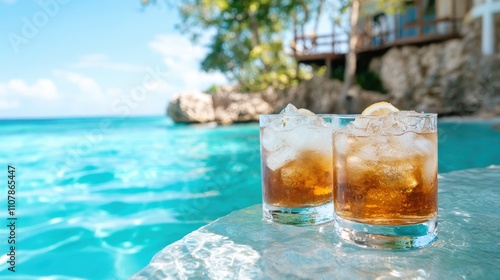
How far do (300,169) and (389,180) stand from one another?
0.41m

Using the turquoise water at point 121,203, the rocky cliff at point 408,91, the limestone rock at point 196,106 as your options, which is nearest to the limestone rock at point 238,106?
the rocky cliff at point 408,91

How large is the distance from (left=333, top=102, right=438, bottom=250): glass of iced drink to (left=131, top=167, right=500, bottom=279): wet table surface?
0.19 ft

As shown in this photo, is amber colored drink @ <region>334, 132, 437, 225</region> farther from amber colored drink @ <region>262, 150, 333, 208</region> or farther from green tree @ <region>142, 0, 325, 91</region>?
green tree @ <region>142, 0, 325, 91</region>

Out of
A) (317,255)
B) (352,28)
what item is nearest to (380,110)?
(317,255)

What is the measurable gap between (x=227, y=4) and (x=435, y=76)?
38.5 ft

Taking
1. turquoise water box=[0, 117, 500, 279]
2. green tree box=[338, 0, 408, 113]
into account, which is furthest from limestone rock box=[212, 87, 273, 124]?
turquoise water box=[0, 117, 500, 279]

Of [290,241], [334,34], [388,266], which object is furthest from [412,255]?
[334,34]

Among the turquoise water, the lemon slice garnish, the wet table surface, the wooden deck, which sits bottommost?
the turquoise water

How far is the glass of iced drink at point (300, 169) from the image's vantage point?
5.28 ft

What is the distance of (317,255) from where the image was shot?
127 centimetres

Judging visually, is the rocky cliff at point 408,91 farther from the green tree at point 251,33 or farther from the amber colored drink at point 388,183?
the amber colored drink at point 388,183

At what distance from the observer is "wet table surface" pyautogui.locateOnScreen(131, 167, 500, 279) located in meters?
1.14

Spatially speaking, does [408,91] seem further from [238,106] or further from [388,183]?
[388,183]

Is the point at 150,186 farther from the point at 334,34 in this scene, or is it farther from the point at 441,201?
the point at 334,34
